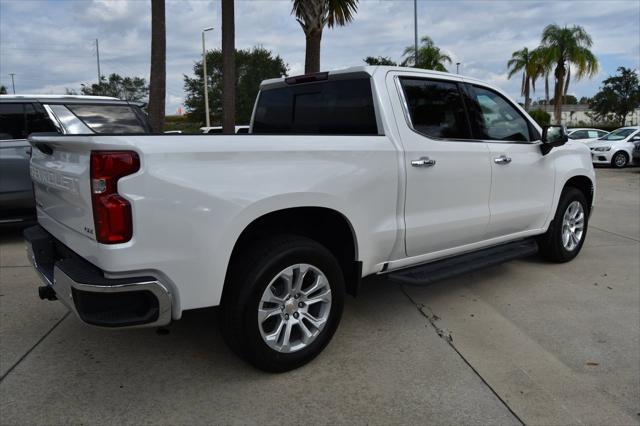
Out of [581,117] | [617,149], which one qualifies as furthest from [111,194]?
[581,117]

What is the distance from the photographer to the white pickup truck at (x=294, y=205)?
2447mm

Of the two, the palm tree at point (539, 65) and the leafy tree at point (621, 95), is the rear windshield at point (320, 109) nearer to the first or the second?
the palm tree at point (539, 65)

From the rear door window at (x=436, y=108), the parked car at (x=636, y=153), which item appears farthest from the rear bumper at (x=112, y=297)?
the parked car at (x=636, y=153)

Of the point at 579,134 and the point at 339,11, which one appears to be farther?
the point at 579,134

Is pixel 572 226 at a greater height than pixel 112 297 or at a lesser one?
lesser

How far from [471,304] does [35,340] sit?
10.8 ft

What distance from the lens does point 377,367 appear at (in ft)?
10.4

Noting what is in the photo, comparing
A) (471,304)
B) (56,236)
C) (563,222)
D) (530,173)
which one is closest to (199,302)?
(56,236)

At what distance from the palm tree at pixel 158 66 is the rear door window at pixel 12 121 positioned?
12.6 feet

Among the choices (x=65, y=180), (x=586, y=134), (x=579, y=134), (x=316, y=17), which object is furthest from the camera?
(x=579, y=134)

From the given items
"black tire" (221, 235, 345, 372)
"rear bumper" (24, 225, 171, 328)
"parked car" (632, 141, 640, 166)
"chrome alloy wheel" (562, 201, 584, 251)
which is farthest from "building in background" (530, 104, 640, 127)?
"rear bumper" (24, 225, 171, 328)

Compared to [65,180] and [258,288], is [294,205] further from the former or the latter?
[65,180]

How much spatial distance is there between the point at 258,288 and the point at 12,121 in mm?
4987

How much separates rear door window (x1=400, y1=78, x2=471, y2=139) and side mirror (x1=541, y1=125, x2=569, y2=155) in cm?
98
